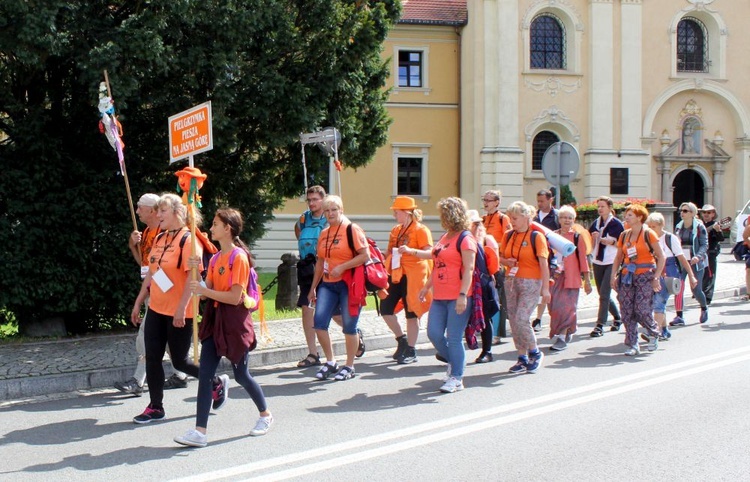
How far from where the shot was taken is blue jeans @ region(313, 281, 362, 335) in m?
8.77

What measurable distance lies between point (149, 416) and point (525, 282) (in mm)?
4158

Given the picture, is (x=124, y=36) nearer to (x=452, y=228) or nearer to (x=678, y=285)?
(x=452, y=228)

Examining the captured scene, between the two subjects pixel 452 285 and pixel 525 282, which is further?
pixel 525 282

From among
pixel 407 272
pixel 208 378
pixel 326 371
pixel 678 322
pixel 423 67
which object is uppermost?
pixel 423 67

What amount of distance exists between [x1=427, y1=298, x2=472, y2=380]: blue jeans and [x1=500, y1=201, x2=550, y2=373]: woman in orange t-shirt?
101 cm

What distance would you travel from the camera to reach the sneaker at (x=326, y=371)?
880 cm

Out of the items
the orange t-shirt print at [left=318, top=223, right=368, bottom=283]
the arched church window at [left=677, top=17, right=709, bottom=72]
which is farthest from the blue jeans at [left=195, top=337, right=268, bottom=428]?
the arched church window at [left=677, top=17, right=709, bottom=72]

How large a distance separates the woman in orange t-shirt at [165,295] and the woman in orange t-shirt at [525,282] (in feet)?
A: 11.8

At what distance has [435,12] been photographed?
104 feet

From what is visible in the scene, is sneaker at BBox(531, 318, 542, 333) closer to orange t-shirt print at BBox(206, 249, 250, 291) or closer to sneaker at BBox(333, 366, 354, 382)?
sneaker at BBox(333, 366, 354, 382)

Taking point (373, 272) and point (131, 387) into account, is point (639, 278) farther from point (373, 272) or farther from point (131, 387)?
point (131, 387)

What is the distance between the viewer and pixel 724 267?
2312cm

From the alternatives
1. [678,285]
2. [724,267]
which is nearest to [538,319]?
[678,285]

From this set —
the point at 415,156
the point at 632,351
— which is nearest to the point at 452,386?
the point at 632,351
